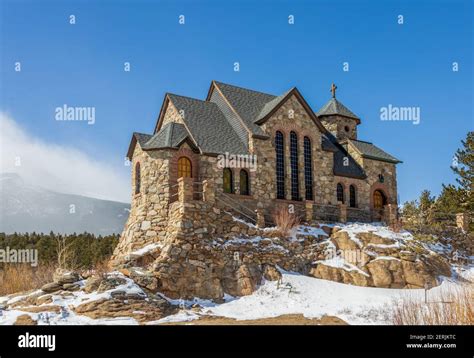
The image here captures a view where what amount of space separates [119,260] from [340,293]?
1176 centimetres

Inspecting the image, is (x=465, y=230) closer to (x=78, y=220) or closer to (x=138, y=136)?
(x=138, y=136)

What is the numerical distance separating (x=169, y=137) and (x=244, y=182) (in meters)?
5.60

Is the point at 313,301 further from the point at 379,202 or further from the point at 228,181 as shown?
the point at 379,202

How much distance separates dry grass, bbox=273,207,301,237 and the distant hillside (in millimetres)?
54096

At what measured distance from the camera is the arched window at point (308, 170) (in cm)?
3712

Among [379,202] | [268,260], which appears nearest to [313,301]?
[268,260]

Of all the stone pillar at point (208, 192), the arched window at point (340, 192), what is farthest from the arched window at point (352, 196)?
the stone pillar at point (208, 192)

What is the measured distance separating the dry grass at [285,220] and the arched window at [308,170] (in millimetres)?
3428

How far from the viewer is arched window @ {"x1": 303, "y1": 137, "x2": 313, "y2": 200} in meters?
37.1

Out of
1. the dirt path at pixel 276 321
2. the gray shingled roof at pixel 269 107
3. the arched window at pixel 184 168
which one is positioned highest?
the gray shingled roof at pixel 269 107

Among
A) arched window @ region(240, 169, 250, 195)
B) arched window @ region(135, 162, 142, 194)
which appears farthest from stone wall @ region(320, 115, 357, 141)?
arched window @ region(135, 162, 142, 194)

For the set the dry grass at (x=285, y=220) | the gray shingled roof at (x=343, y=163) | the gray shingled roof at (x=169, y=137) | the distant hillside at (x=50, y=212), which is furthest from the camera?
the distant hillside at (x=50, y=212)

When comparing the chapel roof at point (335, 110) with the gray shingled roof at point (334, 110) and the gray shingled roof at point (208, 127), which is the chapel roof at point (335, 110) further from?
the gray shingled roof at point (208, 127)
